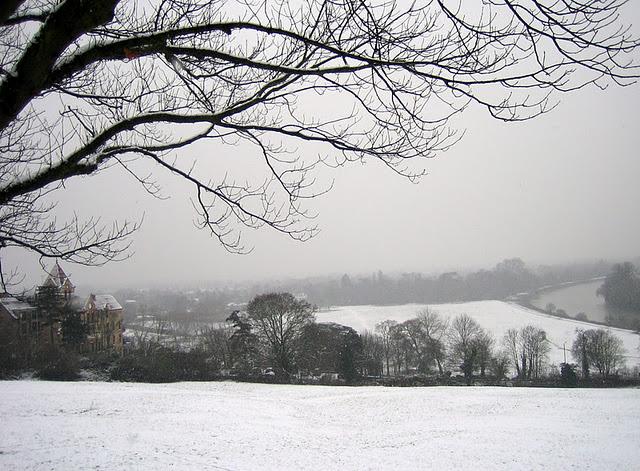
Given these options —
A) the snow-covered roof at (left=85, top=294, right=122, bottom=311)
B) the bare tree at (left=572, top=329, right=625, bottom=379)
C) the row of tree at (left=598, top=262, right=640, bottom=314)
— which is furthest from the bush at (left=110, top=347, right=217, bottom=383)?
the row of tree at (left=598, top=262, right=640, bottom=314)

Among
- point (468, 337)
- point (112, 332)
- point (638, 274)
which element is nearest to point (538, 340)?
point (468, 337)

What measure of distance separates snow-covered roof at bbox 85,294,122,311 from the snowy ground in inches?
650

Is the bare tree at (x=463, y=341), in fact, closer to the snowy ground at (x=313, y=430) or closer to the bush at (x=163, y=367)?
the snowy ground at (x=313, y=430)

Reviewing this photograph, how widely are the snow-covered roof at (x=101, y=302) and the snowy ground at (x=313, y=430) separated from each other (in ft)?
54.1

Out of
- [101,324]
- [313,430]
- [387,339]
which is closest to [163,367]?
[101,324]

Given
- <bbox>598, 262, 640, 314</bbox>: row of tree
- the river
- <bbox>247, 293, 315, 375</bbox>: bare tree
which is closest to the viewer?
<bbox>247, 293, 315, 375</bbox>: bare tree

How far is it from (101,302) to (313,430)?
1186 inches

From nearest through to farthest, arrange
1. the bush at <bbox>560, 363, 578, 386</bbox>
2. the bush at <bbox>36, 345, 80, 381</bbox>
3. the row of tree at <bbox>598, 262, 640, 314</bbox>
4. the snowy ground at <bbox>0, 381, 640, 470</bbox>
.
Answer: the snowy ground at <bbox>0, 381, 640, 470</bbox>
the bush at <bbox>36, 345, 80, 381</bbox>
the bush at <bbox>560, 363, 578, 386</bbox>
the row of tree at <bbox>598, 262, 640, 314</bbox>

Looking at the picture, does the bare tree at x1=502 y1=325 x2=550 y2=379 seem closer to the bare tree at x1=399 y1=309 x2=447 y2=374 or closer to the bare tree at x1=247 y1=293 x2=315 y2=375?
the bare tree at x1=399 y1=309 x2=447 y2=374

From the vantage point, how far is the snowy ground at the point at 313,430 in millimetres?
9219

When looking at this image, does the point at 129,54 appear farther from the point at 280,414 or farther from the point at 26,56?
the point at 280,414

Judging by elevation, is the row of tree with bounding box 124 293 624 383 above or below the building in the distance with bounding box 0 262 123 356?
below

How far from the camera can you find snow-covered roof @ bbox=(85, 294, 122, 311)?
33938mm

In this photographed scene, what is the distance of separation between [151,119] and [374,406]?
56.2ft
